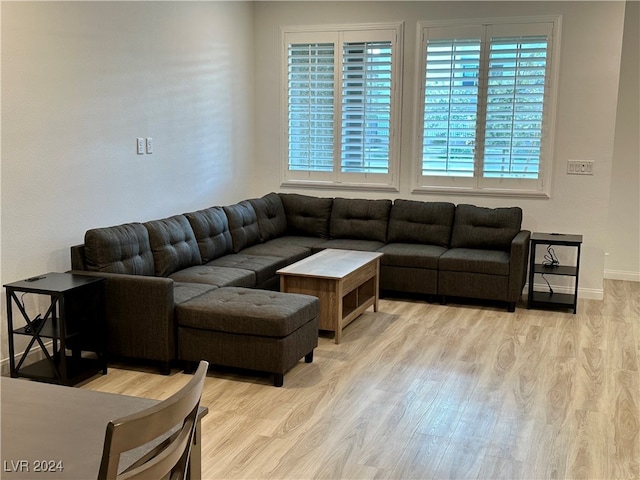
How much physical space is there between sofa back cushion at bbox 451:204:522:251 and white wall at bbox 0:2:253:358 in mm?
2289

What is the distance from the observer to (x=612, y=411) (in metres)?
3.66

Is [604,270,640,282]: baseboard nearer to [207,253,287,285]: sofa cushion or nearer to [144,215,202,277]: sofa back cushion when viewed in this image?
[207,253,287,285]: sofa cushion

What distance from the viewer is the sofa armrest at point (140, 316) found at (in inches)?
159

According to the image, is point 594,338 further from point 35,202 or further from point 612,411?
point 35,202

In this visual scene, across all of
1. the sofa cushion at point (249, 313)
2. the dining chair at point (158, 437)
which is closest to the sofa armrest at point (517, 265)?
the sofa cushion at point (249, 313)

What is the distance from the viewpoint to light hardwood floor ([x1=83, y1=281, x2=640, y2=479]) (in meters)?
3.06

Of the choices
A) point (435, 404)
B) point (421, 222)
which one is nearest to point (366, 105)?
point (421, 222)

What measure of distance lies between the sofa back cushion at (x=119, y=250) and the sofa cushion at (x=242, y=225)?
119 centimetres

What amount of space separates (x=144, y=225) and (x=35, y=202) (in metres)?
0.78

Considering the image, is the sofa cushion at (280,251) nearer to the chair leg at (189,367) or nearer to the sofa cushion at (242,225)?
the sofa cushion at (242,225)

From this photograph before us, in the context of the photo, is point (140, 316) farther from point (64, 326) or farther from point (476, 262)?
point (476, 262)

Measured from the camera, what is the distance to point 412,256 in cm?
587

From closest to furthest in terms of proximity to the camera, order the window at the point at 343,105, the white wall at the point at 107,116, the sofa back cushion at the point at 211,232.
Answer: the white wall at the point at 107,116 < the sofa back cushion at the point at 211,232 < the window at the point at 343,105

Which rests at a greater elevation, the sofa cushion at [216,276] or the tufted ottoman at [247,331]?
the sofa cushion at [216,276]
